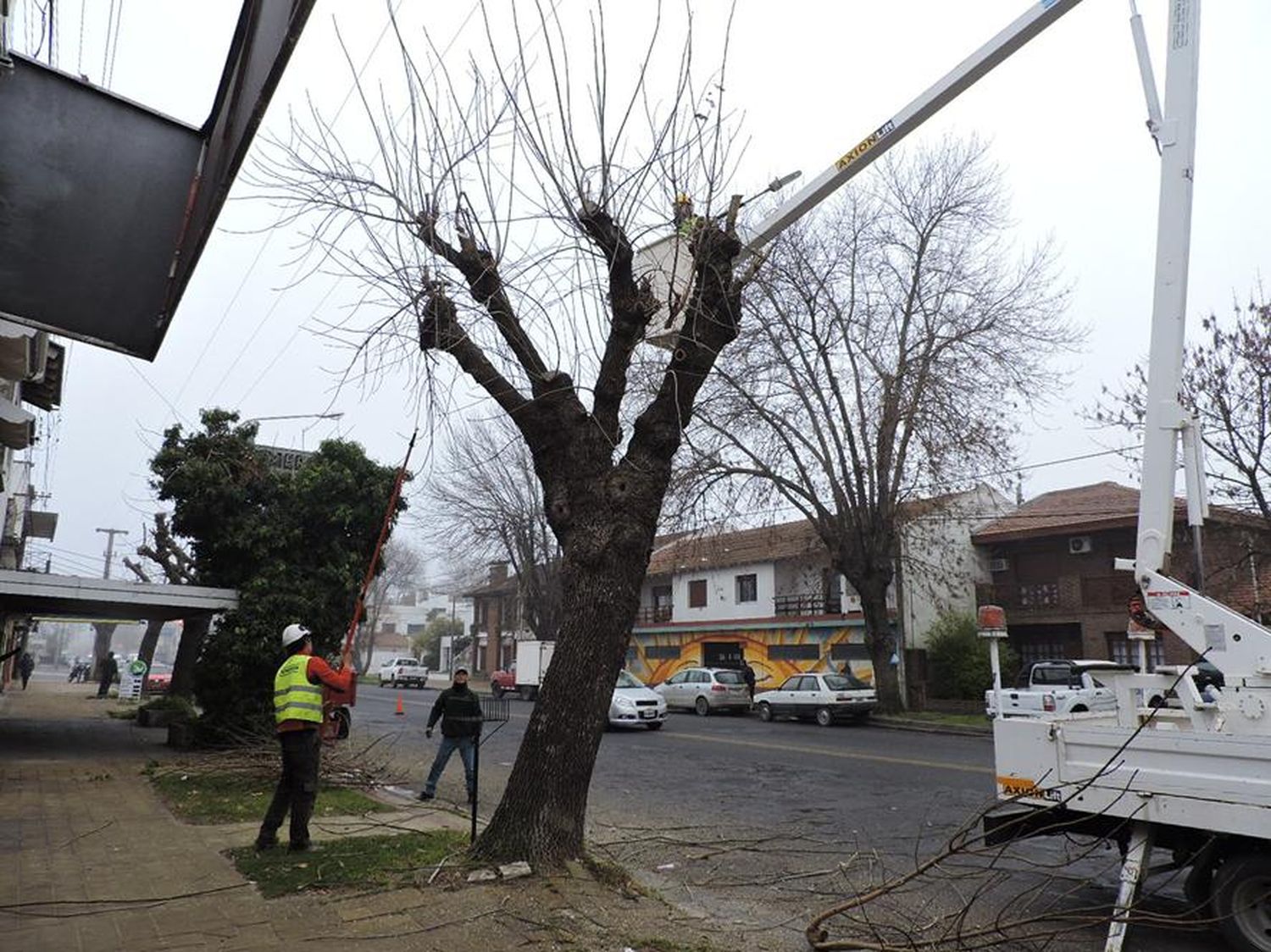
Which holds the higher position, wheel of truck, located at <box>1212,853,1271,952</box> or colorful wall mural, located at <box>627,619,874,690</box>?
colorful wall mural, located at <box>627,619,874,690</box>

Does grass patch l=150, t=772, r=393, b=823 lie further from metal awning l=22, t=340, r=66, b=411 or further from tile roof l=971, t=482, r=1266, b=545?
tile roof l=971, t=482, r=1266, b=545

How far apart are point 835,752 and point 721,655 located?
25.1 metres

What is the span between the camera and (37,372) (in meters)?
8.34

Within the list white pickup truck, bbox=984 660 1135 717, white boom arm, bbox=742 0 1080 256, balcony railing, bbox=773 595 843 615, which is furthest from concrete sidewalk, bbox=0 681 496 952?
balcony railing, bbox=773 595 843 615

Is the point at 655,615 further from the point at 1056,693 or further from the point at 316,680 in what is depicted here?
the point at 316,680

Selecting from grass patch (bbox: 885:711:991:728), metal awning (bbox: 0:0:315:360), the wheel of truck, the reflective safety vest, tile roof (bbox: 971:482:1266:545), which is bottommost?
grass patch (bbox: 885:711:991:728)

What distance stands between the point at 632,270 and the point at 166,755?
39.3 feet

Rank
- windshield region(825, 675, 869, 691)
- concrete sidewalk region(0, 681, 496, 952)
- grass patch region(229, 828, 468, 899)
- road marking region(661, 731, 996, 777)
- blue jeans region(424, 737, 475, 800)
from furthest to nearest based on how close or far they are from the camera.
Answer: windshield region(825, 675, 869, 691) → road marking region(661, 731, 996, 777) → blue jeans region(424, 737, 475, 800) → grass patch region(229, 828, 468, 899) → concrete sidewalk region(0, 681, 496, 952)

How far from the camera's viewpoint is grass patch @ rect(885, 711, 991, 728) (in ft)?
79.2

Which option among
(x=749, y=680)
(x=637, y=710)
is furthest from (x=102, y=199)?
(x=749, y=680)

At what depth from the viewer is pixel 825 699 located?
25516 mm

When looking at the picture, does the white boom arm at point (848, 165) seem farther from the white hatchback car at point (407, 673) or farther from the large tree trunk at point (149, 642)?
the white hatchback car at point (407, 673)

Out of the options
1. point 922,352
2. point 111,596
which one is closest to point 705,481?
point 922,352

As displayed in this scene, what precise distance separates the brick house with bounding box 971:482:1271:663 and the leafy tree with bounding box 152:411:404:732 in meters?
21.9
